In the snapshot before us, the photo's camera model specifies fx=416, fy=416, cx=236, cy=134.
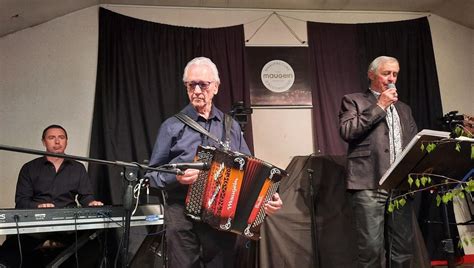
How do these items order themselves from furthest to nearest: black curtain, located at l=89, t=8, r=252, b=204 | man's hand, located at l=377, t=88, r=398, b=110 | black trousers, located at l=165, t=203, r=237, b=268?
black curtain, located at l=89, t=8, r=252, b=204, man's hand, located at l=377, t=88, r=398, b=110, black trousers, located at l=165, t=203, r=237, b=268

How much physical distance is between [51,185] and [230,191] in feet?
5.96

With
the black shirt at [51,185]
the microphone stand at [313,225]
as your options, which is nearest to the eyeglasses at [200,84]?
the microphone stand at [313,225]

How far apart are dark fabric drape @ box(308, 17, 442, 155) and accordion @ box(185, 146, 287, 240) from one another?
2103 mm

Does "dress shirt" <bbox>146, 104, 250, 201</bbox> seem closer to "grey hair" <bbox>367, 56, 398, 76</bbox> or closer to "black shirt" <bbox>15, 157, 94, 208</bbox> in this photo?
→ "grey hair" <bbox>367, 56, 398, 76</bbox>

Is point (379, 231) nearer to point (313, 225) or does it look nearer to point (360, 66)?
point (313, 225)

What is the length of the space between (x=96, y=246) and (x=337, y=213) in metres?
1.77

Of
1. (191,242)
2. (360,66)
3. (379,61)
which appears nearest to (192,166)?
(191,242)

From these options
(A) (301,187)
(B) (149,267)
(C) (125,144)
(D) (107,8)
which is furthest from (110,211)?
(D) (107,8)

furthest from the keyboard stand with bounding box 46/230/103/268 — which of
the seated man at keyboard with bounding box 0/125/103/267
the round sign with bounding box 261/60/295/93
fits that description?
the round sign with bounding box 261/60/295/93

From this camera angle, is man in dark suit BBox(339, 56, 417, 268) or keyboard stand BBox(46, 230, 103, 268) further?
man in dark suit BBox(339, 56, 417, 268)

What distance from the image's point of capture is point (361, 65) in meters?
4.02

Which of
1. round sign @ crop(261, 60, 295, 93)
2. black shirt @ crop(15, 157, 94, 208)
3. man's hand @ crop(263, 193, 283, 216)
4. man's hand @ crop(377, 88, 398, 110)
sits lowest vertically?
man's hand @ crop(263, 193, 283, 216)

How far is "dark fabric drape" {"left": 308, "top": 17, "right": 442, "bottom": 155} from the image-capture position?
12.9 ft

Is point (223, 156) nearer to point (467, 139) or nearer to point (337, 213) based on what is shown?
point (467, 139)
